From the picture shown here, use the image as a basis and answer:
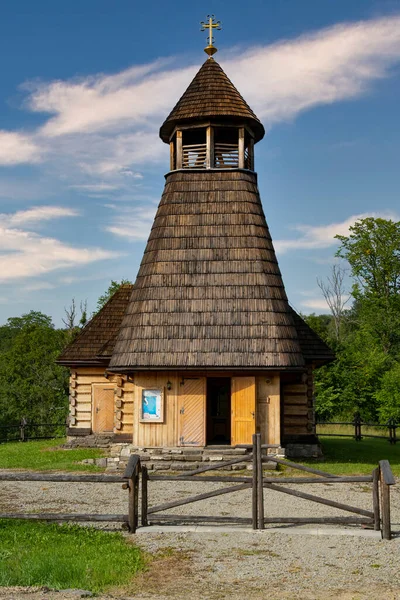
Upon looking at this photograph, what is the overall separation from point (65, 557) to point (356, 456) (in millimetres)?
15419

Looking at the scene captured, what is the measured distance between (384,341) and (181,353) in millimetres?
24530

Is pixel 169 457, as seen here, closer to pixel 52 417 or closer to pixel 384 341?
pixel 384 341

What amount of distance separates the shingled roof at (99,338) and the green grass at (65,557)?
13.5m

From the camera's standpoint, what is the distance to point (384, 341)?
1601 inches

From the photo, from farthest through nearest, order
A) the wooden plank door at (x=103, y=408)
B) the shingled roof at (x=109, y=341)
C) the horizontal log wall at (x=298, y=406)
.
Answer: the wooden plank door at (x=103, y=408) → the shingled roof at (x=109, y=341) → the horizontal log wall at (x=298, y=406)

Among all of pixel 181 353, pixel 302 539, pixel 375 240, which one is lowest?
pixel 302 539

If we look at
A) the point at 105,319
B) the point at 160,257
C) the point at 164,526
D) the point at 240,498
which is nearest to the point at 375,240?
the point at 105,319

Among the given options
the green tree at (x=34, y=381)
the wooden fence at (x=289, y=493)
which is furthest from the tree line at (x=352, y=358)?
the wooden fence at (x=289, y=493)

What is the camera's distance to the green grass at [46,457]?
63.0 ft

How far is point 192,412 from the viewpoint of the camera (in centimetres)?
1919

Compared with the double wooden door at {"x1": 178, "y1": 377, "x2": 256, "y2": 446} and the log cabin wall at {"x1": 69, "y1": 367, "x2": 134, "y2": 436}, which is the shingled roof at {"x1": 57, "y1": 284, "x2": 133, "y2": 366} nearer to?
the log cabin wall at {"x1": 69, "y1": 367, "x2": 134, "y2": 436}

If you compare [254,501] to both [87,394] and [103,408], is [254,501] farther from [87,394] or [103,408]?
[87,394]

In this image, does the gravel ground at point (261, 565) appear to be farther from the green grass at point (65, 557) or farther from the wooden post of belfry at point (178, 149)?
the wooden post of belfry at point (178, 149)

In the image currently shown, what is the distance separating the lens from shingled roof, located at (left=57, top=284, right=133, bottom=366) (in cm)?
2438
